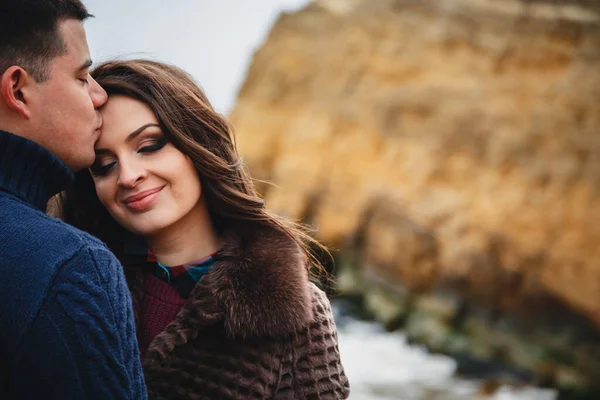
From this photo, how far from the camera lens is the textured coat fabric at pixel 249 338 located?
6.53 feet

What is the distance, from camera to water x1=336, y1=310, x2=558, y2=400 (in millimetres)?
9625

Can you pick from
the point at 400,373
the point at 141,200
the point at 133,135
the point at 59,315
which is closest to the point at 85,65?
the point at 133,135

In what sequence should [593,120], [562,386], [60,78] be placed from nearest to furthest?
[60,78] < [562,386] < [593,120]

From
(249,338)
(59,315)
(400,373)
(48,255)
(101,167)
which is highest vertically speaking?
(400,373)

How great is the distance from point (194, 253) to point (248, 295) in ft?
1.26

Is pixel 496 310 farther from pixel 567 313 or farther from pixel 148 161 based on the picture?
pixel 148 161

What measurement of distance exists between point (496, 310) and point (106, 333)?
11.0m

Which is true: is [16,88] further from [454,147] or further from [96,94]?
[454,147]

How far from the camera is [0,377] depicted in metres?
1.24

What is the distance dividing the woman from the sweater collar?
0.60 meters

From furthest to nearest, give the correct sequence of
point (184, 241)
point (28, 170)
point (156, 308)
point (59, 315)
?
1. point (184, 241)
2. point (156, 308)
3. point (28, 170)
4. point (59, 315)

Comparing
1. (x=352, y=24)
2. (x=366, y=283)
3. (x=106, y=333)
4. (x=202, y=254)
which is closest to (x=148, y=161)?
(x=202, y=254)

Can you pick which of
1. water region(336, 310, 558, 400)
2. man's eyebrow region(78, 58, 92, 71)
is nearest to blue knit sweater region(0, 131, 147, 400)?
man's eyebrow region(78, 58, 92, 71)

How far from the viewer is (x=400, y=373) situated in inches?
418
